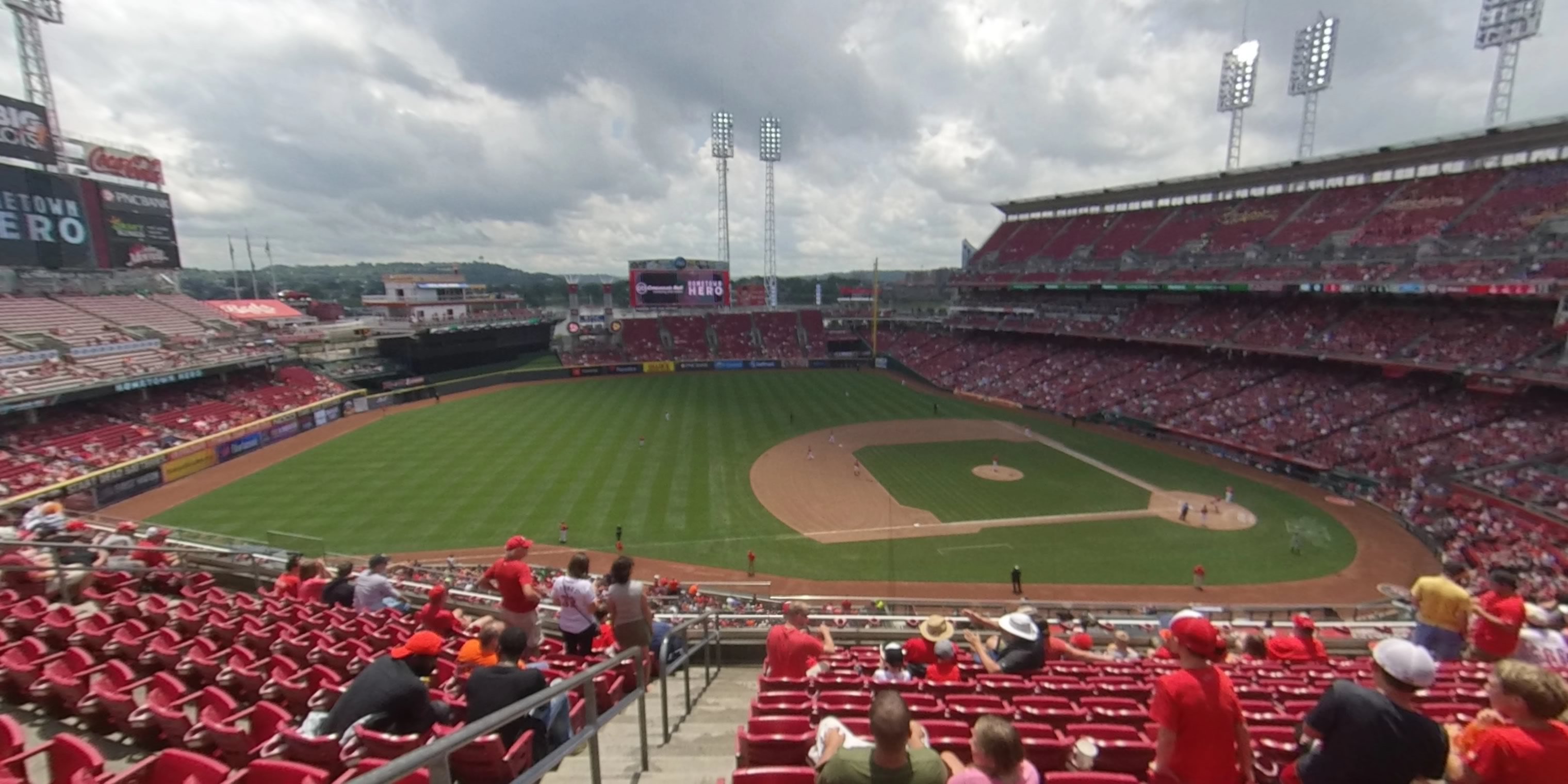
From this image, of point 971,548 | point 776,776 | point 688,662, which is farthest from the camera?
point 971,548

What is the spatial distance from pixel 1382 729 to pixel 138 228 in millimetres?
58412

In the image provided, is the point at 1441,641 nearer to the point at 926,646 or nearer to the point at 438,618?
the point at 926,646

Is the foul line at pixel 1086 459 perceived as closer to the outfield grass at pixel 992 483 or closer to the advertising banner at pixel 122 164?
the outfield grass at pixel 992 483

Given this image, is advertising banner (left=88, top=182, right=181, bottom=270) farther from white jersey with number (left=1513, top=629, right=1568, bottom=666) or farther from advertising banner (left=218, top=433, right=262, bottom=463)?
white jersey with number (left=1513, top=629, right=1568, bottom=666)

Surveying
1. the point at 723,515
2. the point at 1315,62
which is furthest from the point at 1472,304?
the point at 723,515

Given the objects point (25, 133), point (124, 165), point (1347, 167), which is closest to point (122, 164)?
point (124, 165)

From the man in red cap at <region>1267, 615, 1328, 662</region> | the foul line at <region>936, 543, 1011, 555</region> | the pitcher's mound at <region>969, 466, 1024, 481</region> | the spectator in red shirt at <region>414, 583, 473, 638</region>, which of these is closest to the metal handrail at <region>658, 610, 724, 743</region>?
the spectator in red shirt at <region>414, 583, 473, 638</region>

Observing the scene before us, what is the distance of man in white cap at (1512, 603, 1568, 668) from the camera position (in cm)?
681

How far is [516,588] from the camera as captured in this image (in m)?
6.98

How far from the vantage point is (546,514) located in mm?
26531

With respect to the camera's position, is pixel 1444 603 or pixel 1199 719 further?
pixel 1444 603

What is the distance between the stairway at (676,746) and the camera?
523cm

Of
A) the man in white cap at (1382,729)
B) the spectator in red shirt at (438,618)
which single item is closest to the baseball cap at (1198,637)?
the man in white cap at (1382,729)

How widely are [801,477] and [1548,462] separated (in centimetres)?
2826
